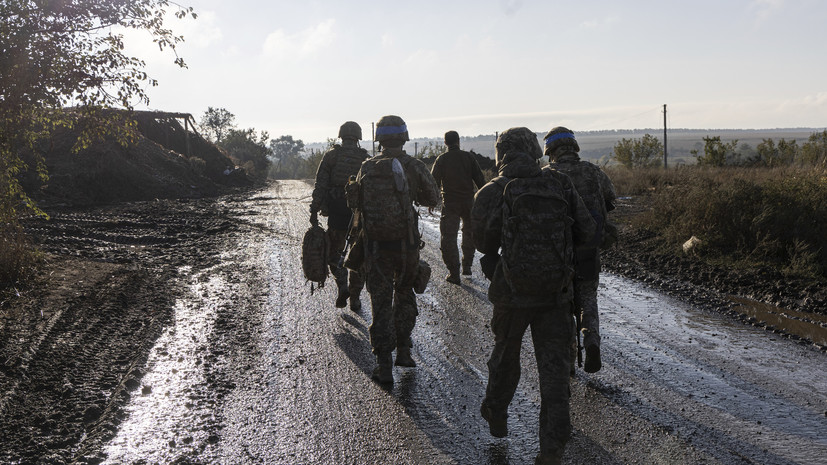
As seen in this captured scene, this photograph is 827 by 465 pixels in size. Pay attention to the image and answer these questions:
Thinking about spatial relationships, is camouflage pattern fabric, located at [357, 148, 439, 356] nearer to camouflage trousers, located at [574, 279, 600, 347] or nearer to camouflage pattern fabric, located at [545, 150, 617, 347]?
camouflage pattern fabric, located at [545, 150, 617, 347]

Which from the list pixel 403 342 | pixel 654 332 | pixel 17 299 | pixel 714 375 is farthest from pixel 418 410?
pixel 17 299

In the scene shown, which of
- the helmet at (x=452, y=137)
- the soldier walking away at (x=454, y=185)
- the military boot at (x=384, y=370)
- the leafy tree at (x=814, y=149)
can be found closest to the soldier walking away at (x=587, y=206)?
the military boot at (x=384, y=370)

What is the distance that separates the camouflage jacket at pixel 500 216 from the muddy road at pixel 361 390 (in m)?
1.01

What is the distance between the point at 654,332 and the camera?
22.0 ft

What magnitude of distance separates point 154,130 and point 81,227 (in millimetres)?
29160

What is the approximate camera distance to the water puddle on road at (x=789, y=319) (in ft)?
22.0

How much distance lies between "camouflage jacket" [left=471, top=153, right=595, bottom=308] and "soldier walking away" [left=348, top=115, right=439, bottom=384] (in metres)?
1.58

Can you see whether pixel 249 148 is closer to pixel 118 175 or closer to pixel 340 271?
pixel 118 175

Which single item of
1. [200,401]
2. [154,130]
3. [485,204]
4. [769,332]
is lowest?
[769,332]

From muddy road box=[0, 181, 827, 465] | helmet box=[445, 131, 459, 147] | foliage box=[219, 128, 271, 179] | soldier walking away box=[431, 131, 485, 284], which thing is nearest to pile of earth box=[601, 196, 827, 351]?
muddy road box=[0, 181, 827, 465]

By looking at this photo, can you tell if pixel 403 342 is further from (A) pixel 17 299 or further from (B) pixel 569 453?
(A) pixel 17 299

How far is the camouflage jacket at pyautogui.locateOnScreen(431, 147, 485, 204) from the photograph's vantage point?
30.6 feet

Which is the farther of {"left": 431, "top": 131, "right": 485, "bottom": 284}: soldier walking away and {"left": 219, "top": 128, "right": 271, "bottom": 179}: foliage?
{"left": 219, "top": 128, "right": 271, "bottom": 179}: foliage

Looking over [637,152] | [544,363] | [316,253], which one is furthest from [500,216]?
[637,152]
